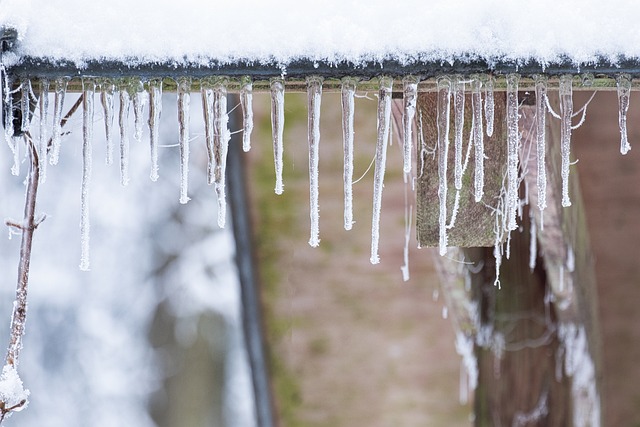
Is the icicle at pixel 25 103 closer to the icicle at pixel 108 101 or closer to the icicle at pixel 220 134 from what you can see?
the icicle at pixel 108 101

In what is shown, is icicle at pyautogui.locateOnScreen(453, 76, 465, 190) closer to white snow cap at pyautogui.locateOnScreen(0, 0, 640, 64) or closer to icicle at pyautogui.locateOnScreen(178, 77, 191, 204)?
white snow cap at pyautogui.locateOnScreen(0, 0, 640, 64)

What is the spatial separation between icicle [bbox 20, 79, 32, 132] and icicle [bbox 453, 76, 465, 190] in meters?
0.50

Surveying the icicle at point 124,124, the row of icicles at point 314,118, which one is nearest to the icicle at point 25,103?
the row of icicles at point 314,118

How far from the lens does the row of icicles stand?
1.01 metres

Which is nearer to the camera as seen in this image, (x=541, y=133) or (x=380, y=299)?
(x=541, y=133)

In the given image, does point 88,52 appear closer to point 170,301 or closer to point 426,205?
point 426,205

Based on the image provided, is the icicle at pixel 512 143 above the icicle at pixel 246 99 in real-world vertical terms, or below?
below

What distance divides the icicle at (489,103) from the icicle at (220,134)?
31 centimetres

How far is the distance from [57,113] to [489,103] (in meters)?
0.53

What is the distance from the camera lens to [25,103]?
1.02 m

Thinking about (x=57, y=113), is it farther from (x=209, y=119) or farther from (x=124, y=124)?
(x=209, y=119)

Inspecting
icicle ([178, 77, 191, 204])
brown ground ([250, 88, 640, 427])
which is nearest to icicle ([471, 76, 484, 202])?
icicle ([178, 77, 191, 204])

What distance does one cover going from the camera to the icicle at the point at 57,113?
1.02 meters

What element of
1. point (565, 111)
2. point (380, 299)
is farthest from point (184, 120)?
point (380, 299)
